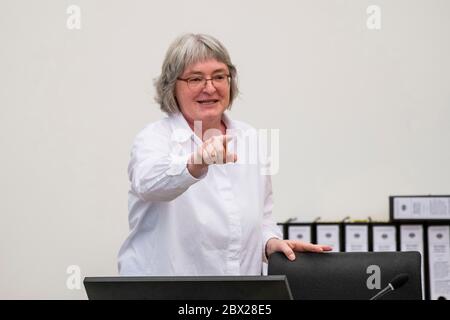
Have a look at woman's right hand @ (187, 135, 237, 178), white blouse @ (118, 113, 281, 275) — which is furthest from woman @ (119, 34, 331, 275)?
woman's right hand @ (187, 135, 237, 178)

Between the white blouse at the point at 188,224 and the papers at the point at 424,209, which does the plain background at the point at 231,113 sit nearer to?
the papers at the point at 424,209

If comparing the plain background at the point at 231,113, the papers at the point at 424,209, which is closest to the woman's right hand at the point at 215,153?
the papers at the point at 424,209

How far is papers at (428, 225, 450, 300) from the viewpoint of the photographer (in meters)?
2.79

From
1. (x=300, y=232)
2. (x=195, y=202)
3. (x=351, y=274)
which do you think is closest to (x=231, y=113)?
(x=300, y=232)

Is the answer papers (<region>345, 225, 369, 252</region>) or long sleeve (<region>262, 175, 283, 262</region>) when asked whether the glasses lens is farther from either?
papers (<region>345, 225, 369, 252</region>)

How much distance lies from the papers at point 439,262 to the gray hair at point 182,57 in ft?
4.62

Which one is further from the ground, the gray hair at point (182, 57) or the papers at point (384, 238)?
the gray hair at point (182, 57)

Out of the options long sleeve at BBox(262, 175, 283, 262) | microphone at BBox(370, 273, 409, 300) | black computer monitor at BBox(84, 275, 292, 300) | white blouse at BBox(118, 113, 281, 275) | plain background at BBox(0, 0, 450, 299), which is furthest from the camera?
plain background at BBox(0, 0, 450, 299)

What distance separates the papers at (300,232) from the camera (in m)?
2.83

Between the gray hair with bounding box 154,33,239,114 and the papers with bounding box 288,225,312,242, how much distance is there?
116 centimetres

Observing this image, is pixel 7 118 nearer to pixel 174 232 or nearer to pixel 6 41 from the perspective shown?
pixel 6 41

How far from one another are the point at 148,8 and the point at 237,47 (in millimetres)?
469

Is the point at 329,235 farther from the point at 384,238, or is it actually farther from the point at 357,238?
the point at 384,238
